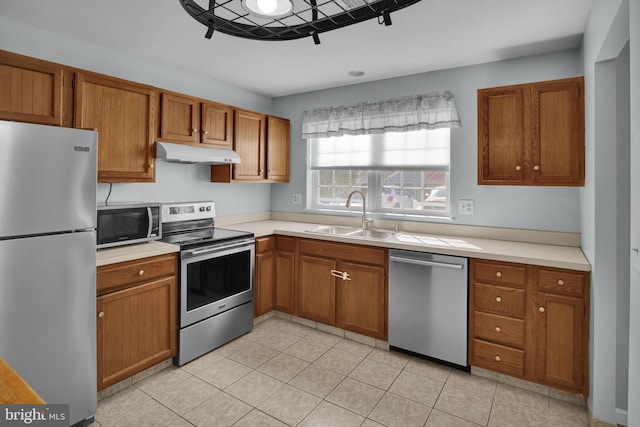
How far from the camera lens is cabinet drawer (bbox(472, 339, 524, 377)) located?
238 centimetres

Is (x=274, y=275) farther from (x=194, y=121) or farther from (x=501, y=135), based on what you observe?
(x=501, y=135)

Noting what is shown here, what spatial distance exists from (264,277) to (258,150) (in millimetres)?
1333

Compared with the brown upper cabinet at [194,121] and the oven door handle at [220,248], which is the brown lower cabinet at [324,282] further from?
the brown upper cabinet at [194,121]

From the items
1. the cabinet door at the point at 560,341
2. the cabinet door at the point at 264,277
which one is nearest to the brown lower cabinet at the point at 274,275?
the cabinet door at the point at 264,277

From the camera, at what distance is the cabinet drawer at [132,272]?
2166 millimetres

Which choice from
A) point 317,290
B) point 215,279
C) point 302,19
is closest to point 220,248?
point 215,279

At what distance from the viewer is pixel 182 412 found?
2123 mm

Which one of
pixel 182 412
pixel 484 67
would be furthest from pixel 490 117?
pixel 182 412

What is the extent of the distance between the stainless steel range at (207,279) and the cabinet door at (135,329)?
0.10 meters

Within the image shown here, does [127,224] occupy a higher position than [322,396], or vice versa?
[127,224]

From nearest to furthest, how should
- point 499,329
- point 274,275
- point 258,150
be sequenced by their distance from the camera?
point 499,329, point 274,275, point 258,150

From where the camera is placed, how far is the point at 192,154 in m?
2.94

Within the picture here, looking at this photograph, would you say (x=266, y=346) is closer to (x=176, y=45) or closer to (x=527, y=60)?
(x=176, y=45)

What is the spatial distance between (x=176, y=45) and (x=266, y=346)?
2.52 metres
